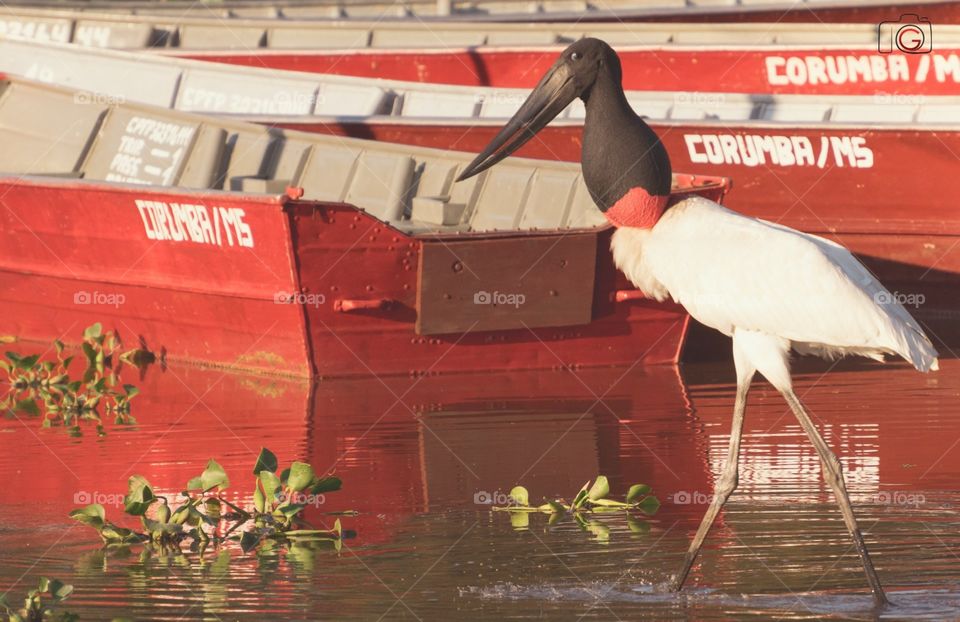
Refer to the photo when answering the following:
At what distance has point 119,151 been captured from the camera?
1803cm

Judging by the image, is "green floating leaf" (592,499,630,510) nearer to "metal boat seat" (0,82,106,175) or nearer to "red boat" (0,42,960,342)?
"red boat" (0,42,960,342)

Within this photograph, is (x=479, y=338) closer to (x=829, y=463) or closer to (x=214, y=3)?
(x=829, y=463)

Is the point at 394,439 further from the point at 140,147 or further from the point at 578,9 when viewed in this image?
the point at 578,9

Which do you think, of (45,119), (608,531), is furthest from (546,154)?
(608,531)

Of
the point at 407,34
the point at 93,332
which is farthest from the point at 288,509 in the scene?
the point at 407,34

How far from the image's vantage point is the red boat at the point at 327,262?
43.9 ft

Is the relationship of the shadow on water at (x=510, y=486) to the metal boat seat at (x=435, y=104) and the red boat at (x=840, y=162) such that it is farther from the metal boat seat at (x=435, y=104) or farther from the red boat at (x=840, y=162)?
the metal boat seat at (x=435, y=104)

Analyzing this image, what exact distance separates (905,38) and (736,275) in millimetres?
12893

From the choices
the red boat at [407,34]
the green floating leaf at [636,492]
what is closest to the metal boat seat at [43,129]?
the red boat at [407,34]

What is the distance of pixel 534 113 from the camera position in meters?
8.80

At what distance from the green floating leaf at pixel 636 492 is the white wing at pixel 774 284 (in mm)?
1295

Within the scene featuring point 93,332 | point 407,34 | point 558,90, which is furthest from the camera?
point 407,34

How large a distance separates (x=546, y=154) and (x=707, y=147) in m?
1.76

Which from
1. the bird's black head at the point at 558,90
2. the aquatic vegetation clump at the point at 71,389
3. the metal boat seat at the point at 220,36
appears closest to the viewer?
the bird's black head at the point at 558,90
